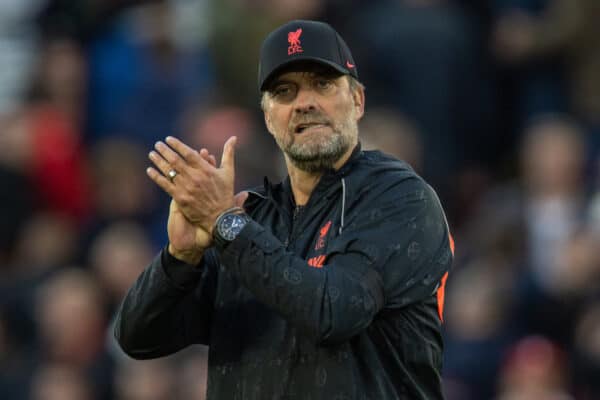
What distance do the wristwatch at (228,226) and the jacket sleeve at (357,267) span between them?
0.02m

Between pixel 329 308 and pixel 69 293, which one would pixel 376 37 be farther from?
pixel 329 308

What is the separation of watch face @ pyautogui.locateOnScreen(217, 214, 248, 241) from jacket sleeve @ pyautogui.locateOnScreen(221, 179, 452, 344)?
0.08 ft

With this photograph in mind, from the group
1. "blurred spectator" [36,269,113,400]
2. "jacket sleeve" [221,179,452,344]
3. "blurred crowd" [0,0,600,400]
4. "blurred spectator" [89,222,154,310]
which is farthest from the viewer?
"blurred spectator" [89,222,154,310]

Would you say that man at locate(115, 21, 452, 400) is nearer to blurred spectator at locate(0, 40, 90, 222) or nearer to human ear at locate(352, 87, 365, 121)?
human ear at locate(352, 87, 365, 121)

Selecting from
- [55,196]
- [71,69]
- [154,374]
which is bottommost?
[154,374]

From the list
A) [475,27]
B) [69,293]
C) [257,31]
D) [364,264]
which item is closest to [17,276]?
[69,293]

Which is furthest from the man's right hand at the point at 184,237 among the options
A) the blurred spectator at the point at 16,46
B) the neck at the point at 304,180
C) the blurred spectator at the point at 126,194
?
the blurred spectator at the point at 16,46

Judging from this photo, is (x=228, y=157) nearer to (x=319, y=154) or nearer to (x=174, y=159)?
(x=174, y=159)

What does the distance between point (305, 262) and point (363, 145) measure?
14.2ft

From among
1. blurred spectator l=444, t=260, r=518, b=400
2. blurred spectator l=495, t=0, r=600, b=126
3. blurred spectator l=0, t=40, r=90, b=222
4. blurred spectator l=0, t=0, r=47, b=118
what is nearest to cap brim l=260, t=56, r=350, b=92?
blurred spectator l=444, t=260, r=518, b=400

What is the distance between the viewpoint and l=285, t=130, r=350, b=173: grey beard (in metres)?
4.67

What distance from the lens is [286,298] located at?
4.29 metres

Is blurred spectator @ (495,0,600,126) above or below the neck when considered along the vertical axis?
below

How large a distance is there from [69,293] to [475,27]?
11.2ft
